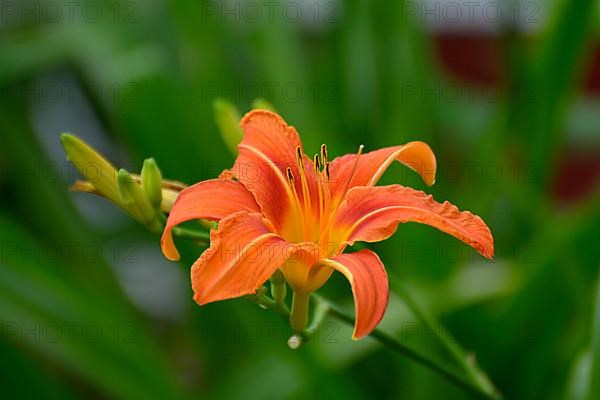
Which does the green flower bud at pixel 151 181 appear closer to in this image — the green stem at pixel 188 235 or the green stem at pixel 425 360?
the green stem at pixel 188 235

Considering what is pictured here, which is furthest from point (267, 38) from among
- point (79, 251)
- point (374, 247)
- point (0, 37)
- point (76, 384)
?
point (76, 384)

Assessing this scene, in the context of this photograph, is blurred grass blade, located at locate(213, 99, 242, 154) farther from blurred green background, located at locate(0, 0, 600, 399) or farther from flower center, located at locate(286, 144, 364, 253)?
blurred green background, located at locate(0, 0, 600, 399)

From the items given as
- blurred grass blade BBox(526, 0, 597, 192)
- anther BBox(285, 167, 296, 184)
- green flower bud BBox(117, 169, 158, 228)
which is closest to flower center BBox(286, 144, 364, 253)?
anther BBox(285, 167, 296, 184)

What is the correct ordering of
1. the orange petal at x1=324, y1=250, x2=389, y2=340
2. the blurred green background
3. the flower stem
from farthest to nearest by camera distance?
the blurred green background < the flower stem < the orange petal at x1=324, y1=250, x2=389, y2=340

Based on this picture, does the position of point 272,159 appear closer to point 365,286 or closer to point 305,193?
point 305,193

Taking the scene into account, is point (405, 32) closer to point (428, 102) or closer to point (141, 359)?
point (428, 102)

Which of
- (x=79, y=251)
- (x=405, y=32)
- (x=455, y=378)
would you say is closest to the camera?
(x=455, y=378)

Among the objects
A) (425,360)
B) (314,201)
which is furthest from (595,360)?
(314,201)
